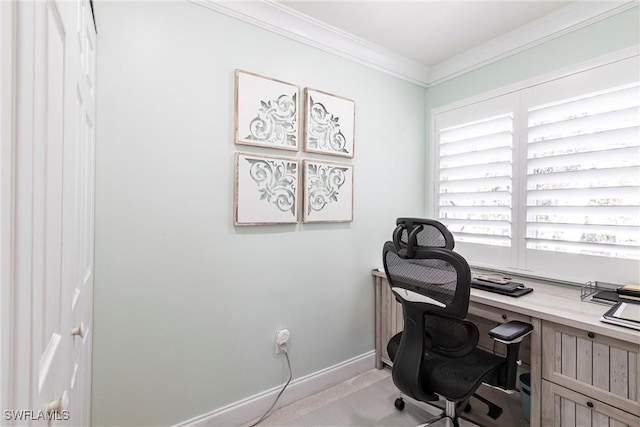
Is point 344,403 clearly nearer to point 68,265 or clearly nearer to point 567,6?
point 68,265

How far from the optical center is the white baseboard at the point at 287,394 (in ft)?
5.85

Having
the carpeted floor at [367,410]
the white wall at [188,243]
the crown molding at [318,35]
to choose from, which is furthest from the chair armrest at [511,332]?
the crown molding at [318,35]

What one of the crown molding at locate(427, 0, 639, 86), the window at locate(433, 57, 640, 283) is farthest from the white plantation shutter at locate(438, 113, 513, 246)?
the crown molding at locate(427, 0, 639, 86)

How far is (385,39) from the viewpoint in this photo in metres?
2.34

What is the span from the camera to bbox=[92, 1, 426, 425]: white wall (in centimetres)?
149

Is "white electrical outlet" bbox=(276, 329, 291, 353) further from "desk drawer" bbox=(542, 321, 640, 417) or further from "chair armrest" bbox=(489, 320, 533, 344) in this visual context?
"desk drawer" bbox=(542, 321, 640, 417)

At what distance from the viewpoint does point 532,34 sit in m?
2.14

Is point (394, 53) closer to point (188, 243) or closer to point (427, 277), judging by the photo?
point (427, 277)

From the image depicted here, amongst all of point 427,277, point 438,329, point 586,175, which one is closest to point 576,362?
point 438,329

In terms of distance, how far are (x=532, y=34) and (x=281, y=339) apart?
110 inches

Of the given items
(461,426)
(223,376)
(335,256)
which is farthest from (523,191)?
(223,376)

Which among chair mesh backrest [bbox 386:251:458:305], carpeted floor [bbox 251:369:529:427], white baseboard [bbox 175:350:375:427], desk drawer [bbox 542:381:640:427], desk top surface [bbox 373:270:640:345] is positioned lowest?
carpeted floor [bbox 251:369:529:427]

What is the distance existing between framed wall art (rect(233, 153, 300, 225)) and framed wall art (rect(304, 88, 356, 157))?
254 mm

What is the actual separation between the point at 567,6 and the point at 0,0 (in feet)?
9.13
